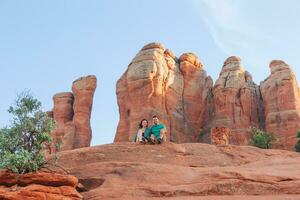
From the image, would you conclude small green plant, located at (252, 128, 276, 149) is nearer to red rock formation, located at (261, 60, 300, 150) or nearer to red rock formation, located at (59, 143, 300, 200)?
Answer: red rock formation, located at (261, 60, 300, 150)

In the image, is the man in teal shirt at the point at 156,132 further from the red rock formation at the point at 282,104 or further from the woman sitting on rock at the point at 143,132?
the red rock formation at the point at 282,104

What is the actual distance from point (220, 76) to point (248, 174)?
61356mm

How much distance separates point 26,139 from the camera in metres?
19.4

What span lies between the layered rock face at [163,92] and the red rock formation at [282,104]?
1189 cm

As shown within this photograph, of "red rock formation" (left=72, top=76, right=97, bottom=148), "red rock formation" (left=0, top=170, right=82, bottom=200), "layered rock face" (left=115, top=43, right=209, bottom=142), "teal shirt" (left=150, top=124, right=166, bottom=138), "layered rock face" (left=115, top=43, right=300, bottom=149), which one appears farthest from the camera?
"red rock formation" (left=72, top=76, right=97, bottom=148)

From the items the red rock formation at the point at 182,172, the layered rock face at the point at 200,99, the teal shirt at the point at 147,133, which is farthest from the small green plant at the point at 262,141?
the teal shirt at the point at 147,133

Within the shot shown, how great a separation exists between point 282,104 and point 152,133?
49.3 meters

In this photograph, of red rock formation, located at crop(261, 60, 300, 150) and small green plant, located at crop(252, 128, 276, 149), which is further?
red rock formation, located at crop(261, 60, 300, 150)

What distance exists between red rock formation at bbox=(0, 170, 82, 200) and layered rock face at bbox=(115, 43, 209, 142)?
51.0 metres

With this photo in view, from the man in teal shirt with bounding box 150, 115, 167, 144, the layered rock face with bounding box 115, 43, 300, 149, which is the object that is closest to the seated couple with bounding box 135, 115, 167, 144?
the man in teal shirt with bounding box 150, 115, 167, 144

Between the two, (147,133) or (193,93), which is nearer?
(147,133)

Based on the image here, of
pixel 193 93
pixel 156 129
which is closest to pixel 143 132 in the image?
pixel 156 129

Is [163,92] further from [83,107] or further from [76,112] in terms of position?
[76,112]

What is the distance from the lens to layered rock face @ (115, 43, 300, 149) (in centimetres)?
6900
